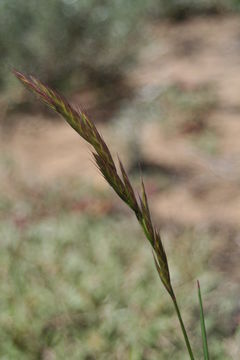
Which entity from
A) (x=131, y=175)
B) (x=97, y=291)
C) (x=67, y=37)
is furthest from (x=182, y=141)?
(x=97, y=291)

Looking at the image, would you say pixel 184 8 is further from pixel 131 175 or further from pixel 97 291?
pixel 97 291

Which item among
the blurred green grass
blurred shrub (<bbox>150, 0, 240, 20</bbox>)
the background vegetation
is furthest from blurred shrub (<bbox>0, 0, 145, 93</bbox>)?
the blurred green grass

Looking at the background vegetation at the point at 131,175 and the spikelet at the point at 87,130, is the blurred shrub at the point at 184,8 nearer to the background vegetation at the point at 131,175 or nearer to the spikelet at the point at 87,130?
the background vegetation at the point at 131,175

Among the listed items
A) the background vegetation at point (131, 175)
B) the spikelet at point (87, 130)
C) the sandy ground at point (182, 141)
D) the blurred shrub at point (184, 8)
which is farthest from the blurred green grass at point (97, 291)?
the blurred shrub at point (184, 8)

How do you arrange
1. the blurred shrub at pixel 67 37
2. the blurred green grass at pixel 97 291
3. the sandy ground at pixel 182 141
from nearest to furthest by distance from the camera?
the blurred green grass at pixel 97 291, the sandy ground at pixel 182 141, the blurred shrub at pixel 67 37

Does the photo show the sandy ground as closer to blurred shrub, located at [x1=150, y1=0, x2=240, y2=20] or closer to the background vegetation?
the background vegetation

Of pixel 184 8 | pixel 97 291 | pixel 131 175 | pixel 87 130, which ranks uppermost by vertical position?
pixel 184 8

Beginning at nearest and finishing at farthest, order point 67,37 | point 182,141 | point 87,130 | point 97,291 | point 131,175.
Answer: point 87,130 < point 97,291 < point 131,175 < point 182,141 < point 67,37

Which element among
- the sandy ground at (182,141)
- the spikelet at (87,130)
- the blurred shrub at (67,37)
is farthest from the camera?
the blurred shrub at (67,37)

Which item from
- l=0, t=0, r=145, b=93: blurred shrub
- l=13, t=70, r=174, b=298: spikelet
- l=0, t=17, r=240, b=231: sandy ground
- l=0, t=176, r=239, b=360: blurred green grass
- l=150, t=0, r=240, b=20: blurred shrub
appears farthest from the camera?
l=150, t=0, r=240, b=20: blurred shrub

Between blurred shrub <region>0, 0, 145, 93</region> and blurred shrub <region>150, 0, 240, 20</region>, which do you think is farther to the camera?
blurred shrub <region>150, 0, 240, 20</region>
